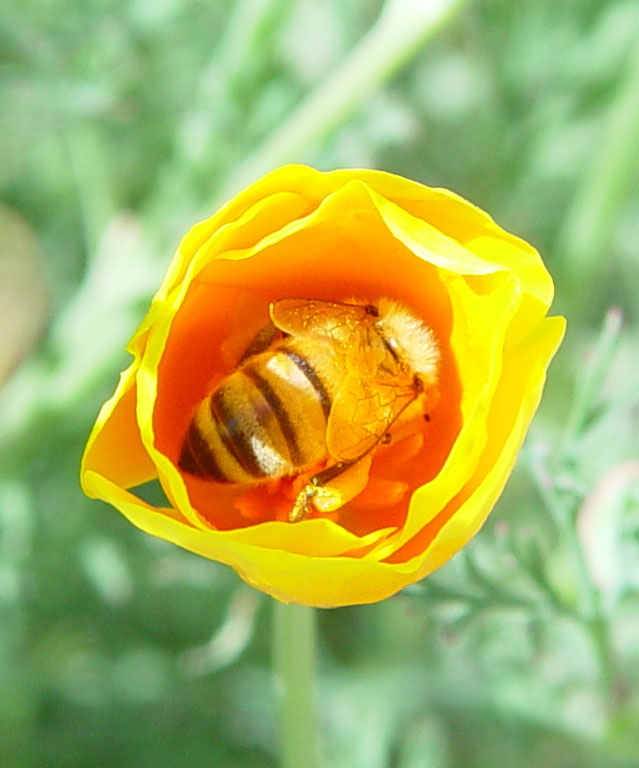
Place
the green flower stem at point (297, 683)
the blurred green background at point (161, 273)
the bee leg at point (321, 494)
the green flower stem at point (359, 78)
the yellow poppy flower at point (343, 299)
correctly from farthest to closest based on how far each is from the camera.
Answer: the blurred green background at point (161, 273), the green flower stem at point (359, 78), the green flower stem at point (297, 683), the bee leg at point (321, 494), the yellow poppy flower at point (343, 299)

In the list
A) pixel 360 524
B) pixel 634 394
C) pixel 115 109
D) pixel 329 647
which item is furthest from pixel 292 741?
pixel 115 109

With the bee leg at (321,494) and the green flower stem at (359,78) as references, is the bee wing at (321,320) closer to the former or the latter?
the bee leg at (321,494)

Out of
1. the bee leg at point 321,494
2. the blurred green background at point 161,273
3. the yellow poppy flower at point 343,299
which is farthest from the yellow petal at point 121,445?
the blurred green background at point 161,273

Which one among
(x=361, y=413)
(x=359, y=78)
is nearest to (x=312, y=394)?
(x=361, y=413)

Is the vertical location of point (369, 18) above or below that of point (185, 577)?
above

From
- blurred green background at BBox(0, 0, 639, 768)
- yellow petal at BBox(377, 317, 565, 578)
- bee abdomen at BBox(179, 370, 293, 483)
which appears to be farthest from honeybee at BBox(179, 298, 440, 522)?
blurred green background at BBox(0, 0, 639, 768)

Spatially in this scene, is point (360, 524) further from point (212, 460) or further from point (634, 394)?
point (634, 394)

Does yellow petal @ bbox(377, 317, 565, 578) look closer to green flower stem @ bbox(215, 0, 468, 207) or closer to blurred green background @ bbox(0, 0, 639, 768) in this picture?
blurred green background @ bbox(0, 0, 639, 768)
